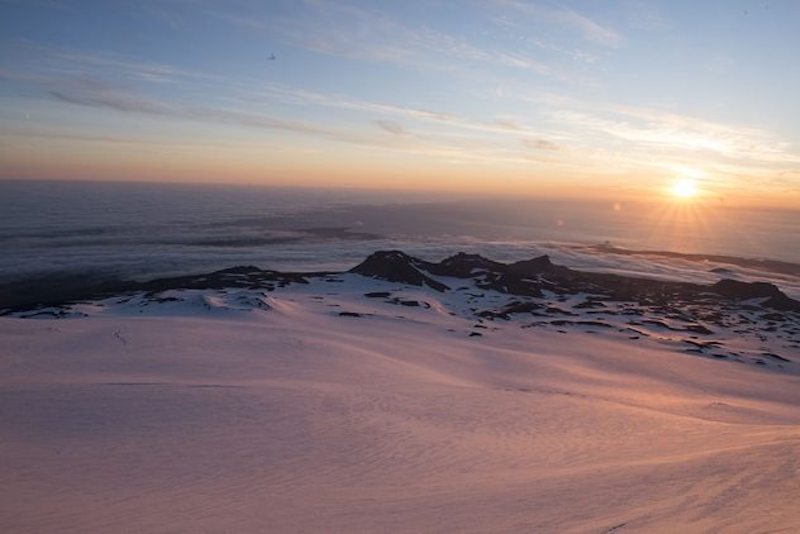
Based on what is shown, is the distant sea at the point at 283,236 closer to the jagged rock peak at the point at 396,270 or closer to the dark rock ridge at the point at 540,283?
the jagged rock peak at the point at 396,270

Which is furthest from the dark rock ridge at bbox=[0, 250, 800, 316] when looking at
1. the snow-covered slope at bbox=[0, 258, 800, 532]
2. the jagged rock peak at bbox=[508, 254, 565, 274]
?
the snow-covered slope at bbox=[0, 258, 800, 532]

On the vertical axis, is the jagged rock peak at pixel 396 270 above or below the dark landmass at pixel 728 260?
below

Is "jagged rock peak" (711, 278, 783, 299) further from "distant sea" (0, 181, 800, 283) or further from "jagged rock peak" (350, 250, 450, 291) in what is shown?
"distant sea" (0, 181, 800, 283)

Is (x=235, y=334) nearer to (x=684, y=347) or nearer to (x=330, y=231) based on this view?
(x=684, y=347)

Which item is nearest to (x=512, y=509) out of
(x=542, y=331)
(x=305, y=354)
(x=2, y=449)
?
(x=2, y=449)

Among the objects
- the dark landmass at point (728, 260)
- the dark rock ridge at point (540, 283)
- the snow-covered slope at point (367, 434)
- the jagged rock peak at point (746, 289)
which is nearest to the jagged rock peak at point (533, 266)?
the dark rock ridge at point (540, 283)

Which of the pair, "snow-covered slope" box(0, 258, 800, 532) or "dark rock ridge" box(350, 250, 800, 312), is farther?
"dark rock ridge" box(350, 250, 800, 312)

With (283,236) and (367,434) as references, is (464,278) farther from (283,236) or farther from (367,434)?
(283,236)
